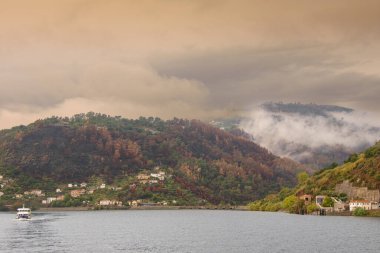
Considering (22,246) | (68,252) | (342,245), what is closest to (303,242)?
(342,245)

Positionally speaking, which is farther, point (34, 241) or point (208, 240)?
point (34, 241)

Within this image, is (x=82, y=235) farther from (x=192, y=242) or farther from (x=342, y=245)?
(x=342, y=245)

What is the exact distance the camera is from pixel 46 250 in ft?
438

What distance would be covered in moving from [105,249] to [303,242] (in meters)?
44.2

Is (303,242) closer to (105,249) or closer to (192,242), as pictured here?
(192,242)

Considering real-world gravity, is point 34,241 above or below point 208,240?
below

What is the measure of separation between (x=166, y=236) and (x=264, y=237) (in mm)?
28014

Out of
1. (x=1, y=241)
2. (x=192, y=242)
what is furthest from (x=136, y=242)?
(x=1, y=241)

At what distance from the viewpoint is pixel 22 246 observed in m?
144

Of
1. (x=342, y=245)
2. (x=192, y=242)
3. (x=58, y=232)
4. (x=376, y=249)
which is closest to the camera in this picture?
Answer: (x=376, y=249)

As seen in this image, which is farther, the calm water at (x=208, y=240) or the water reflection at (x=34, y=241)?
the water reflection at (x=34, y=241)

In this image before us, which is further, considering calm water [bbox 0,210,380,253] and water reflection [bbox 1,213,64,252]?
water reflection [bbox 1,213,64,252]

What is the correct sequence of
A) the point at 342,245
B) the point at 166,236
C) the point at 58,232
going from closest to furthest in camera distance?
1. the point at 342,245
2. the point at 166,236
3. the point at 58,232

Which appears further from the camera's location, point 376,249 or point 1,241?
Result: point 1,241
